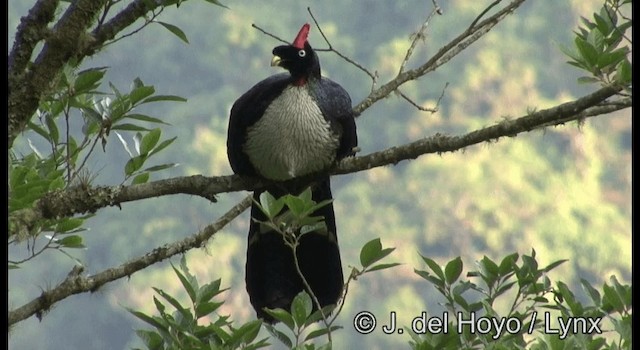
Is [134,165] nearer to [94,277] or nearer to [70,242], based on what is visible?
[70,242]

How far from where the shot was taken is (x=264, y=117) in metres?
4.62

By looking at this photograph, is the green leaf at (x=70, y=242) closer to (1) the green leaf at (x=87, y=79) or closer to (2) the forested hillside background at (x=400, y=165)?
(1) the green leaf at (x=87, y=79)

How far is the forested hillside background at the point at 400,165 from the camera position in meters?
21.1

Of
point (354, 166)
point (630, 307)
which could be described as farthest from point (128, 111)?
point (630, 307)

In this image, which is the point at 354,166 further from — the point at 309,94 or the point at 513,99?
the point at 513,99

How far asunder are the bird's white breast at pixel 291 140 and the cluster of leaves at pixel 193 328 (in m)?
0.97

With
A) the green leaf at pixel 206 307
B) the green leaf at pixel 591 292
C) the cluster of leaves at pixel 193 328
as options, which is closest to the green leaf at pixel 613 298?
the green leaf at pixel 591 292

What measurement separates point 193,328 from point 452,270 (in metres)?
0.97

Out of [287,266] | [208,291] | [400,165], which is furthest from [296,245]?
[400,165]

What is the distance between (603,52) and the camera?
10.6 ft

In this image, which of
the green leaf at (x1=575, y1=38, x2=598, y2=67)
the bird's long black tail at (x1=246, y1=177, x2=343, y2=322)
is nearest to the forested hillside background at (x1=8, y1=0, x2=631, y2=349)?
the bird's long black tail at (x1=246, y1=177, x2=343, y2=322)

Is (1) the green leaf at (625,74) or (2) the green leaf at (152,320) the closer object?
(1) the green leaf at (625,74)

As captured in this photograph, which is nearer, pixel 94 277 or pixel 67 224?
pixel 94 277

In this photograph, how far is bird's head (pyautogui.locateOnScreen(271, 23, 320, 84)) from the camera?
185 inches
